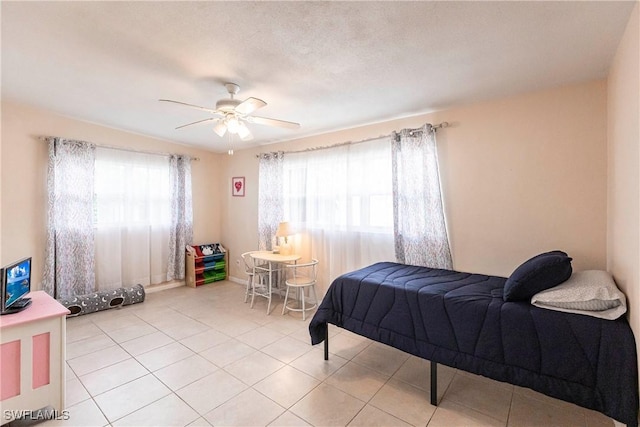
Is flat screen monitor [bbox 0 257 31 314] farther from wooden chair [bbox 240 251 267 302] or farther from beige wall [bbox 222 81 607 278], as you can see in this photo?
beige wall [bbox 222 81 607 278]

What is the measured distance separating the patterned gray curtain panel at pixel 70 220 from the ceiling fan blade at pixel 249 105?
2.82 m

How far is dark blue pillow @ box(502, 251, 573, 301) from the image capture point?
1850 mm

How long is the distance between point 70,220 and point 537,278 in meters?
4.93

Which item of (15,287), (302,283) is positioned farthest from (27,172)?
(302,283)

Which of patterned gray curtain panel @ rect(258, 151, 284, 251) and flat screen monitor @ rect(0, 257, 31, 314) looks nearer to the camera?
flat screen monitor @ rect(0, 257, 31, 314)

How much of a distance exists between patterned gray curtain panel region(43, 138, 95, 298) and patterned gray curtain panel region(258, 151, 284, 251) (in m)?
2.26

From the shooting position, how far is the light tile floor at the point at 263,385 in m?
1.92

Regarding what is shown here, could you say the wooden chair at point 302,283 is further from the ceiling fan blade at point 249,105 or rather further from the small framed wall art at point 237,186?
the ceiling fan blade at point 249,105

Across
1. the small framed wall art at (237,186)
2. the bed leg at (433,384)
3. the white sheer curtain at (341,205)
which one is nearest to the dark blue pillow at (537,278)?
the bed leg at (433,384)

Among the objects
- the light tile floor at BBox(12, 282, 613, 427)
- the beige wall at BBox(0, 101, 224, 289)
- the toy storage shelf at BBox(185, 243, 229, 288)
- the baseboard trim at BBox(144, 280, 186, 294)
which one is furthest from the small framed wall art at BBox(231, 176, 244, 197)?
the light tile floor at BBox(12, 282, 613, 427)

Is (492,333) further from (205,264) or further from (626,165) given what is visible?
(205,264)

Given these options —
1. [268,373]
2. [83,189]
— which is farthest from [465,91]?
[83,189]

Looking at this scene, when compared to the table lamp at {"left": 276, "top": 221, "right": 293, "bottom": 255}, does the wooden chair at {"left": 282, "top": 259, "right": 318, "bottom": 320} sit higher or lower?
lower

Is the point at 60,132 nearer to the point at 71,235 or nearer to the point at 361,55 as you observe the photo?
the point at 71,235
